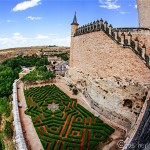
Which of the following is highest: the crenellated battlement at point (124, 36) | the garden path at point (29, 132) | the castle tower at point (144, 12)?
the castle tower at point (144, 12)

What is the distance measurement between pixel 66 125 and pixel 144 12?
16107 millimetres

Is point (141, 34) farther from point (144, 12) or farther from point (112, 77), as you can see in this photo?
point (144, 12)

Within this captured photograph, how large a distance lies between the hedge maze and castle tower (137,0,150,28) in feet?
40.7

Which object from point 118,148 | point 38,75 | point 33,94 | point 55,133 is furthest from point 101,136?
point 38,75

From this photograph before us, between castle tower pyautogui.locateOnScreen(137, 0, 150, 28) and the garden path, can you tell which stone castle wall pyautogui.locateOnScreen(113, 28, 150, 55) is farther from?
the garden path

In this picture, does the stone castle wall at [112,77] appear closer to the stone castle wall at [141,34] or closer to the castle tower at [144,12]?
the stone castle wall at [141,34]

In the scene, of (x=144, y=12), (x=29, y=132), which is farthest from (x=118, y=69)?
(x=29, y=132)

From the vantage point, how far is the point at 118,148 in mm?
17250

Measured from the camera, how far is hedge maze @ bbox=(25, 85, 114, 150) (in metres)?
18.1

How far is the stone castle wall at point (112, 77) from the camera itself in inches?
760

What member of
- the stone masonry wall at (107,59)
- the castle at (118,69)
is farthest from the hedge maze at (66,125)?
the stone masonry wall at (107,59)

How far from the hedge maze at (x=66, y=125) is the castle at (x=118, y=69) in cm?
196

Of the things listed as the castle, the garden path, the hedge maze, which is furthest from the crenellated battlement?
the garden path

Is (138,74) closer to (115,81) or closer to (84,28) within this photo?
(115,81)
